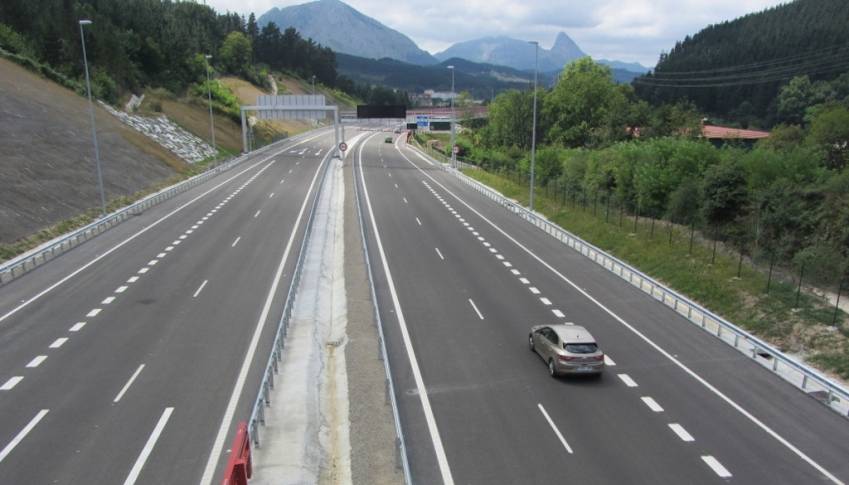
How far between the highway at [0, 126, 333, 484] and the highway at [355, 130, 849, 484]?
4571 mm

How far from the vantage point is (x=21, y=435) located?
1304cm

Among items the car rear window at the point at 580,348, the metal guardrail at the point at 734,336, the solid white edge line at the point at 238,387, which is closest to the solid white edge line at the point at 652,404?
the car rear window at the point at 580,348

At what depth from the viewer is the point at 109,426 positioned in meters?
13.5

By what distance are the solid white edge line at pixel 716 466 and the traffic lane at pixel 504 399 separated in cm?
27

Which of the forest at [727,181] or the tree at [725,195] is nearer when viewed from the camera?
the forest at [727,181]

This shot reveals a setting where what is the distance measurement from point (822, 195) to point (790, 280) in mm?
5656

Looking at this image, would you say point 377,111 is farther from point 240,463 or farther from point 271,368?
point 240,463

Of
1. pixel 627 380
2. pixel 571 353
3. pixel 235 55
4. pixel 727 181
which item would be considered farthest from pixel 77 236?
pixel 235 55

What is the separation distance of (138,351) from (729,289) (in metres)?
21.1

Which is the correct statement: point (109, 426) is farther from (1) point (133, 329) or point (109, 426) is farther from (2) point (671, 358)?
(2) point (671, 358)

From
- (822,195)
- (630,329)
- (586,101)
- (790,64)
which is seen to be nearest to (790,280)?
(822,195)

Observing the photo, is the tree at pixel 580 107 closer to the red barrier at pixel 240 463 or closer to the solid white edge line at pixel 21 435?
the solid white edge line at pixel 21 435

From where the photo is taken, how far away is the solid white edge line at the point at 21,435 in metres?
12.3

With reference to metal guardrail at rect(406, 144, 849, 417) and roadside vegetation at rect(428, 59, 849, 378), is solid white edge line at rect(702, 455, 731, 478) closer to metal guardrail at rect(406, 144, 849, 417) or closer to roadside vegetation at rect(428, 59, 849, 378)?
metal guardrail at rect(406, 144, 849, 417)
